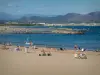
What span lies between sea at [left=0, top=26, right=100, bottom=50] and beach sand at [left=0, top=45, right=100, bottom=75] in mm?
204

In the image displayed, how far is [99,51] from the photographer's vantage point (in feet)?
20.5

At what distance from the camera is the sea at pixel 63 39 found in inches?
246

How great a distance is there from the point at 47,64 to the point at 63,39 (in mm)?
655

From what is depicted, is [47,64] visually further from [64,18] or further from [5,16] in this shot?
[5,16]

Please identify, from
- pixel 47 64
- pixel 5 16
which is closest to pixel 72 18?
pixel 47 64

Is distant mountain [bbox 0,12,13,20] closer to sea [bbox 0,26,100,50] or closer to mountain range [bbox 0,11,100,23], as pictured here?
mountain range [bbox 0,11,100,23]

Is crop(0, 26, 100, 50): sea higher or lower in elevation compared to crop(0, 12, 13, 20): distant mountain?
lower

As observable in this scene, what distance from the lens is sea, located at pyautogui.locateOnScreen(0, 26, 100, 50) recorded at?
6250 millimetres

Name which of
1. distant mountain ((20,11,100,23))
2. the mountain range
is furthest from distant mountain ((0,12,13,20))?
distant mountain ((20,11,100,23))

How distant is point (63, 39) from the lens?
6590mm

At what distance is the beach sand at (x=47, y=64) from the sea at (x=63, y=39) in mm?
204

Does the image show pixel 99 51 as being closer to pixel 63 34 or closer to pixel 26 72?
pixel 63 34

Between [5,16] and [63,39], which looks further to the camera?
[63,39]

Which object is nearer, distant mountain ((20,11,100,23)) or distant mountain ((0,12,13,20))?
distant mountain ((20,11,100,23))
